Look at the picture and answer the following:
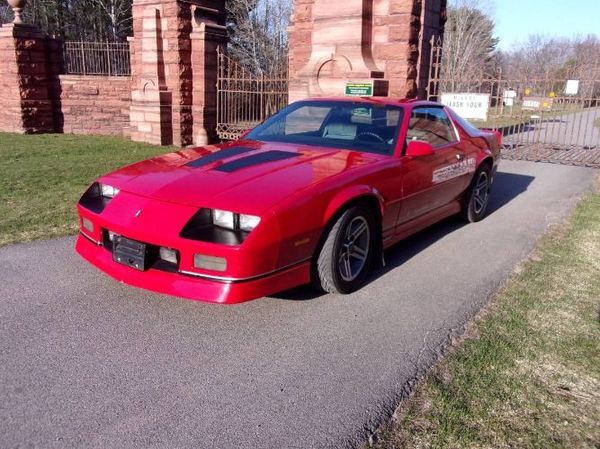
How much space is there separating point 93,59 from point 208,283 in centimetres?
1372

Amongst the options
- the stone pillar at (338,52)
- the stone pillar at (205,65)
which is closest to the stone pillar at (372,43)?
the stone pillar at (338,52)

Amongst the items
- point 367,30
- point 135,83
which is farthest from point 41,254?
point 135,83

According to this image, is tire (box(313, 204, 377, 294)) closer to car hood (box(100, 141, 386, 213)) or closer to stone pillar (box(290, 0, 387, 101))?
car hood (box(100, 141, 386, 213))

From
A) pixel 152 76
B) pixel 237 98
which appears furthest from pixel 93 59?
pixel 237 98

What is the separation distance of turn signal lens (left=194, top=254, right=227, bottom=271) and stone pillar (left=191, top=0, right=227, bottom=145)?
1002cm

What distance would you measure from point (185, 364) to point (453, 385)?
1.51 meters

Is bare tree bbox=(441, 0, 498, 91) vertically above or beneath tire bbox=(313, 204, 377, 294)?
above

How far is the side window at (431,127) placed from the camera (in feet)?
15.9

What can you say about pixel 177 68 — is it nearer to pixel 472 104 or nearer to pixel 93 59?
pixel 93 59

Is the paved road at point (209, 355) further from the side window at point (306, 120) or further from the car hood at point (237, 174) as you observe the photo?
the side window at point (306, 120)

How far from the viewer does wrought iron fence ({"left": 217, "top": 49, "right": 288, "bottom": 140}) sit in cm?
1273

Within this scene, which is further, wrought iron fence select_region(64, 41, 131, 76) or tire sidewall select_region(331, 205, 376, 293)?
wrought iron fence select_region(64, 41, 131, 76)

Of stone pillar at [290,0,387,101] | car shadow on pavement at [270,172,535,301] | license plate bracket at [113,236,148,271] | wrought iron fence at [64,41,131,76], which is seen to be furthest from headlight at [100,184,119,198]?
wrought iron fence at [64,41,131,76]

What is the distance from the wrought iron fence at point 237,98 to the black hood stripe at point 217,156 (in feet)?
27.2
